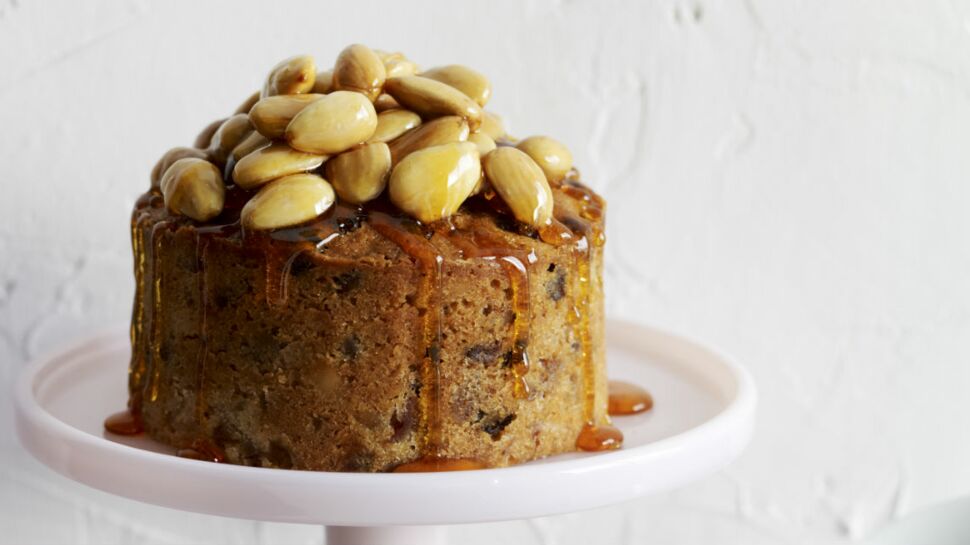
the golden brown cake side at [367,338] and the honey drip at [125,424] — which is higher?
the golden brown cake side at [367,338]

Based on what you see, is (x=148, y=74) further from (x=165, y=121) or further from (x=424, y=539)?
(x=424, y=539)

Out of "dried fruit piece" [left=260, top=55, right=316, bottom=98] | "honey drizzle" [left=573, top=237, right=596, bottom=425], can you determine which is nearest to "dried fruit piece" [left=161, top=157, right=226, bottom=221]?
"dried fruit piece" [left=260, top=55, right=316, bottom=98]

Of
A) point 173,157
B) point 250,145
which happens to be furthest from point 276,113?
point 173,157

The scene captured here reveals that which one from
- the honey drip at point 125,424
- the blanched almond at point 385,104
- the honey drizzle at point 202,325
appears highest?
the blanched almond at point 385,104

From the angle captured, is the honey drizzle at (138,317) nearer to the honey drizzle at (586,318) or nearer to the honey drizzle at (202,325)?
the honey drizzle at (202,325)

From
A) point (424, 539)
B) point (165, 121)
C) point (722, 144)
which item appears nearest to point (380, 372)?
point (424, 539)

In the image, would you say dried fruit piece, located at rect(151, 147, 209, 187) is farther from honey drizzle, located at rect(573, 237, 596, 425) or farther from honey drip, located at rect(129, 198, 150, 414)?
honey drizzle, located at rect(573, 237, 596, 425)

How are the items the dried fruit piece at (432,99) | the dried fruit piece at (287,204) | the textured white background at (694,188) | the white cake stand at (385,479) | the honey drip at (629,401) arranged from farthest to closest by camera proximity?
the textured white background at (694,188) → the honey drip at (629,401) → the dried fruit piece at (432,99) → the dried fruit piece at (287,204) → the white cake stand at (385,479)

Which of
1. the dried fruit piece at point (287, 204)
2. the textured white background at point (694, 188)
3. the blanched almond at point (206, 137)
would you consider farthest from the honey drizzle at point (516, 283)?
the textured white background at point (694, 188)
